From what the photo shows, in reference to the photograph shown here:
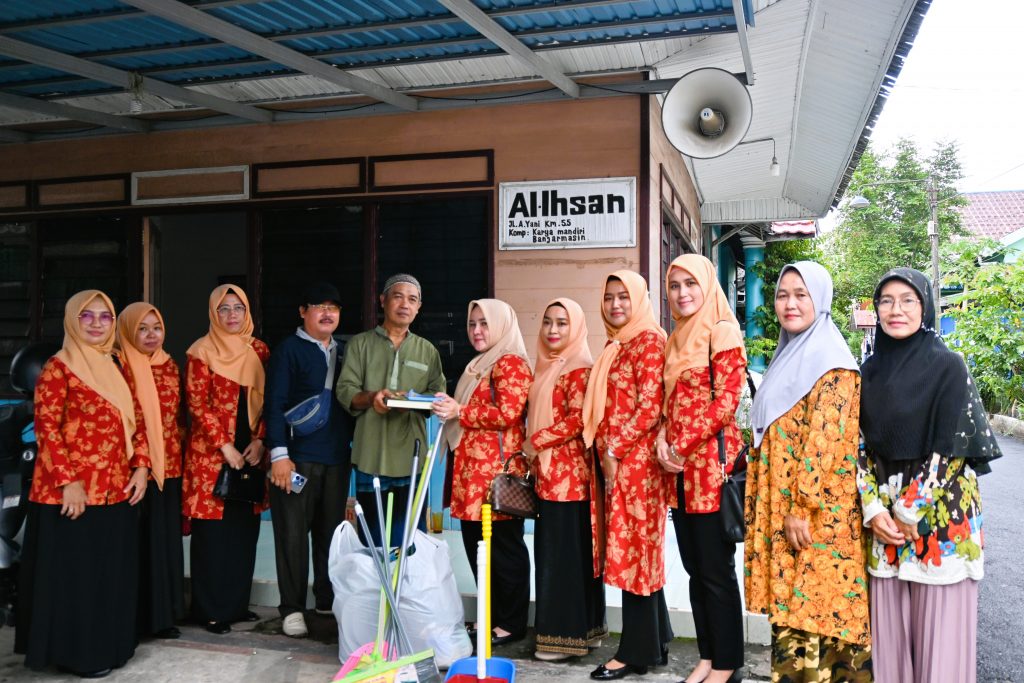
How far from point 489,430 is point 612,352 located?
621 mm

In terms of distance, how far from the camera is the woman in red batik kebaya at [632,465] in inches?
121

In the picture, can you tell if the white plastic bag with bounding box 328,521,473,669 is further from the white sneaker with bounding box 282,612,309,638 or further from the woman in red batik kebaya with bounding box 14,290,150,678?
the woman in red batik kebaya with bounding box 14,290,150,678

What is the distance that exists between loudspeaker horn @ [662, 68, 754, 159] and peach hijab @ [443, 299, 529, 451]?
154 centimetres

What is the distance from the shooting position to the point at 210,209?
5473 millimetres

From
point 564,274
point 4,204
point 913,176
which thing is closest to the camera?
point 564,274

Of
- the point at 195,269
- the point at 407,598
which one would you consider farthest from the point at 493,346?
the point at 195,269

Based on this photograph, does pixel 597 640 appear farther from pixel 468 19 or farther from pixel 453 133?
pixel 453 133

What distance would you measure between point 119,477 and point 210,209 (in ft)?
8.42

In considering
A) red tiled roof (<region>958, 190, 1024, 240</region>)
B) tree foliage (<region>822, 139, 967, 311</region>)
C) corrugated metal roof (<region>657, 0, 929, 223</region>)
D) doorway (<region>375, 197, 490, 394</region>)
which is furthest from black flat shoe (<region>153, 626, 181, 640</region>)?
red tiled roof (<region>958, 190, 1024, 240</region>)

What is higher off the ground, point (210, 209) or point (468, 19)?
point (468, 19)

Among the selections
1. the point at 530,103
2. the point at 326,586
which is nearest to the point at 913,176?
the point at 530,103

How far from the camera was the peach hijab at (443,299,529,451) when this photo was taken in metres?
3.52

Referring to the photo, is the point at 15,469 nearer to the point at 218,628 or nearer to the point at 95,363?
the point at 95,363

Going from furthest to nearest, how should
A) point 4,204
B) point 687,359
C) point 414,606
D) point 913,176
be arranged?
point 913,176, point 4,204, point 414,606, point 687,359
